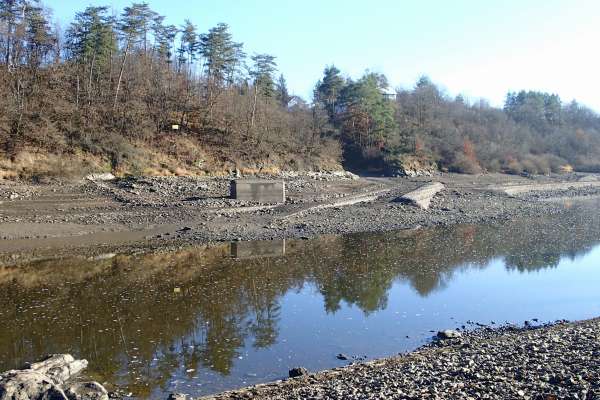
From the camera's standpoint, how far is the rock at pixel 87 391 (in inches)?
327

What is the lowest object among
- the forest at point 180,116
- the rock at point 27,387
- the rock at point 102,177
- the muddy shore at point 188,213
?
the rock at point 27,387

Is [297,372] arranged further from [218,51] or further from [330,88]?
[330,88]

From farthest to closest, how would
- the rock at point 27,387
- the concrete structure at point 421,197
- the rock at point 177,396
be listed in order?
1. the concrete structure at point 421,197
2. the rock at point 177,396
3. the rock at point 27,387

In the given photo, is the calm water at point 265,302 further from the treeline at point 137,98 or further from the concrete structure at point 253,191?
the treeline at point 137,98

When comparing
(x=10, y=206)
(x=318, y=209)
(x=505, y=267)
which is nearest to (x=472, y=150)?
(x=318, y=209)

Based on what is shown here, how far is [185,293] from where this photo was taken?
51.6 ft

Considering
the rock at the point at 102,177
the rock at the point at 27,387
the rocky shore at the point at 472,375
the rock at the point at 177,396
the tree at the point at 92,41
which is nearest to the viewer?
the rock at the point at 27,387

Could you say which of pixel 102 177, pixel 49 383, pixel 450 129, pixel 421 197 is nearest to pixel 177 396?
pixel 49 383

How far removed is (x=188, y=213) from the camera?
28266 mm

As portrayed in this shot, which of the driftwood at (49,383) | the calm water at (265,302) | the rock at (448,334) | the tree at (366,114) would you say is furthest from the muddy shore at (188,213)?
the tree at (366,114)

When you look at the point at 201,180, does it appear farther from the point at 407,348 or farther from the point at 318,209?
the point at 407,348

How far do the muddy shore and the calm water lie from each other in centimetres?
250

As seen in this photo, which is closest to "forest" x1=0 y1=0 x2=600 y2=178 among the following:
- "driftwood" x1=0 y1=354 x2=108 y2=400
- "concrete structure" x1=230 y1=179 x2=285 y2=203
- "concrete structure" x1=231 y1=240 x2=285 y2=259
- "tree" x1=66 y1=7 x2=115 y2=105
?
"tree" x1=66 y1=7 x2=115 y2=105

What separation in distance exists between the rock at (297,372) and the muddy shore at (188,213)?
13749 mm
